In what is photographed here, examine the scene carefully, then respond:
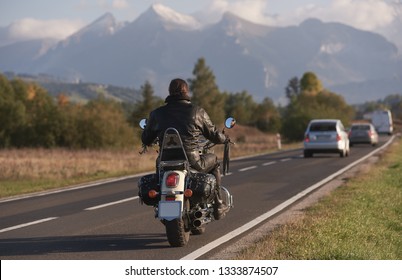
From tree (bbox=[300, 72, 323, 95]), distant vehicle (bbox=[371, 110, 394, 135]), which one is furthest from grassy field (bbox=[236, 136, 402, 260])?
tree (bbox=[300, 72, 323, 95])

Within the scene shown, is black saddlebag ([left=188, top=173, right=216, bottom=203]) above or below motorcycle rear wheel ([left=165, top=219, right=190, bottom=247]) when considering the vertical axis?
above

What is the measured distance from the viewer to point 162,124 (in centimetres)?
856

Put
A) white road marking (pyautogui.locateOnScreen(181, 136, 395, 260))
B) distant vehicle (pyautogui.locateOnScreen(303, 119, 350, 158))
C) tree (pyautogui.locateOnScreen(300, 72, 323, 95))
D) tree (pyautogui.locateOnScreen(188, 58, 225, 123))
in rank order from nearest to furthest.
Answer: white road marking (pyautogui.locateOnScreen(181, 136, 395, 260)), distant vehicle (pyautogui.locateOnScreen(303, 119, 350, 158)), tree (pyautogui.locateOnScreen(188, 58, 225, 123)), tree (pyautogui.locateOnScreen(300, 72, 323, 95))

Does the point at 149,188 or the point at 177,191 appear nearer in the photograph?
the point at 177,191

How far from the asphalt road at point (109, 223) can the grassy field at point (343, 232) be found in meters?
0.72

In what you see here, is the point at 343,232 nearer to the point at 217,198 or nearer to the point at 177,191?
the point at 217,198

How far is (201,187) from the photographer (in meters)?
8.28

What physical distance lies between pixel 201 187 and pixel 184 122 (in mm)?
814

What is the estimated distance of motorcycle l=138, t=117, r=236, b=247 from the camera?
8070mm

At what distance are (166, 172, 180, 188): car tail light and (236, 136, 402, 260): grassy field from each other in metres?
1.11

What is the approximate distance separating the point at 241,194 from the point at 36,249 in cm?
720

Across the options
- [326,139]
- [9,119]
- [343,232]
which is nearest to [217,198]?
[343,232]

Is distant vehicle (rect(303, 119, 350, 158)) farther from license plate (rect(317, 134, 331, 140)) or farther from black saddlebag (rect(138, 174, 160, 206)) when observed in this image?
black saddlebag (rect(138, 174, 160, 206))
